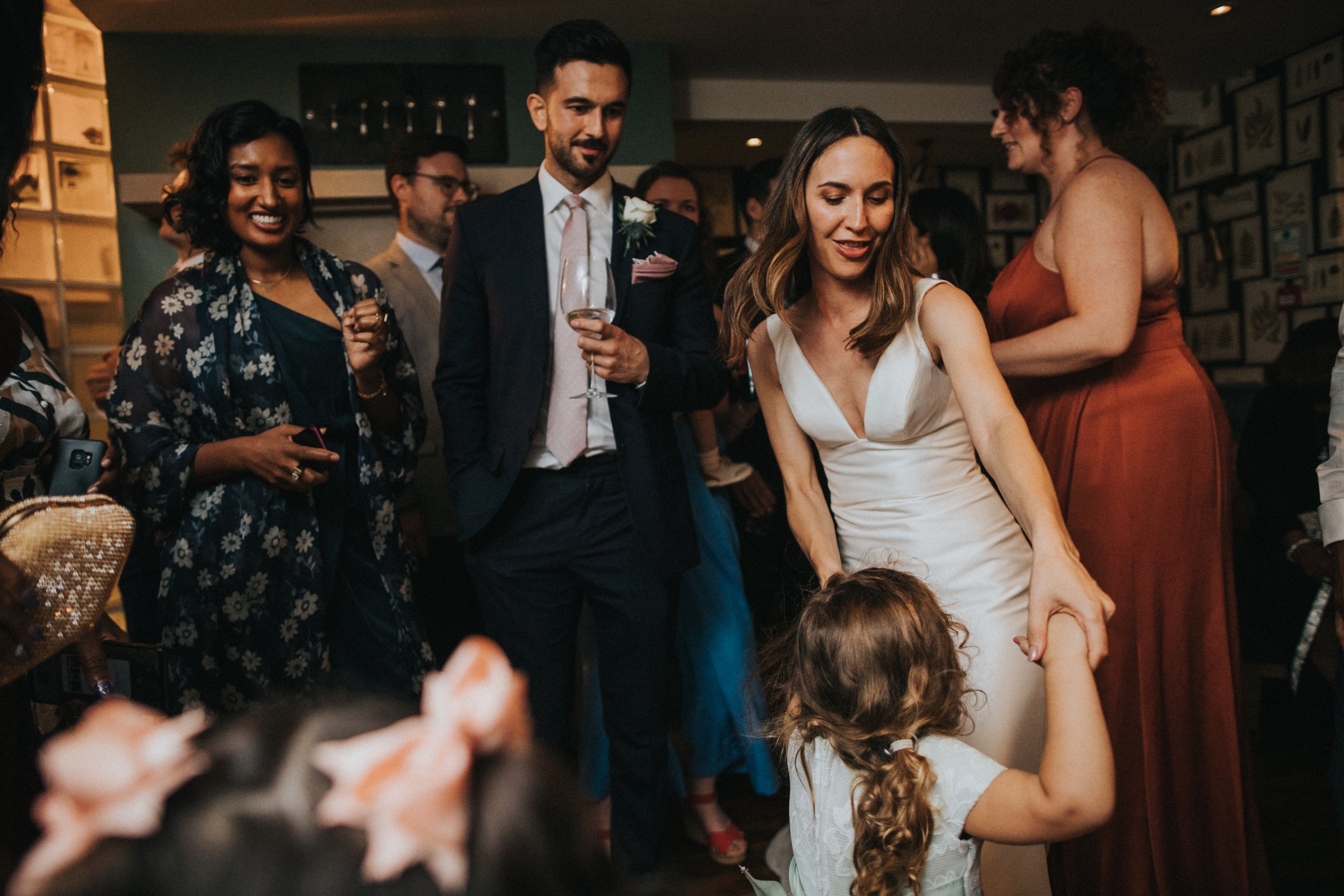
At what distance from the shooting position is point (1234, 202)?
18.5ft

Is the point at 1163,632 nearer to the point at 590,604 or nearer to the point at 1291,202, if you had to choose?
the point at 590,604

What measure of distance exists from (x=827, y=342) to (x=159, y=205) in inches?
127

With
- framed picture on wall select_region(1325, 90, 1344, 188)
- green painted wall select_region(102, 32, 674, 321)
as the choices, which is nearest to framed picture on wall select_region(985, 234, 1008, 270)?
framed picture on wall select_region(1325, 90, 1344, 188)

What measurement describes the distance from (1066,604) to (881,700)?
253 mm

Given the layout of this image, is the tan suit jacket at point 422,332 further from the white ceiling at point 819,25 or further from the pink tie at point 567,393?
the white ceiling at point 819,25

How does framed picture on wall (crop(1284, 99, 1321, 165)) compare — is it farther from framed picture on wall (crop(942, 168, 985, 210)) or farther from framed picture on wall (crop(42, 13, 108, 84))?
framed picture on wall (crop(42, 13, 108, 84))

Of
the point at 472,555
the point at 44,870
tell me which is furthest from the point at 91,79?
the point at 44,870

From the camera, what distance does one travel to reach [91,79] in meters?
4.25

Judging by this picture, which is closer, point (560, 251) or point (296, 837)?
point (296, 837)

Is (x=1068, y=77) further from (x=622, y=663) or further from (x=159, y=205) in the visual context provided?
(x=159, y=205)

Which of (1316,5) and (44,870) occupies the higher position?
(1316,5)

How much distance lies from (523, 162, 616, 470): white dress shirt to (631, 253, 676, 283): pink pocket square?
8cm

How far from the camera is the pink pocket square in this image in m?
1.91

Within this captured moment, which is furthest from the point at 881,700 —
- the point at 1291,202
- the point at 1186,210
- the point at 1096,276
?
the point at 1186,210
